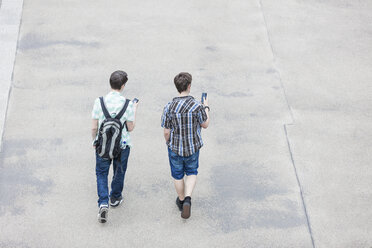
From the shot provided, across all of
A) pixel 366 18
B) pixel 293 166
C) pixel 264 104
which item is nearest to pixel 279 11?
pixel 366 18

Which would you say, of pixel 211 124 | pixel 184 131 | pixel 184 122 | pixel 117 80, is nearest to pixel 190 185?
pixel 184 131

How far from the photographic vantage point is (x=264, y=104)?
724 cm

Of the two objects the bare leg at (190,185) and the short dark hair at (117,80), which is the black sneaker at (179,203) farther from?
the short dark hair at (117,80)

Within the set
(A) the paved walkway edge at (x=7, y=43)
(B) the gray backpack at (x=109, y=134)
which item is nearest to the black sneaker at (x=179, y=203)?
(B) the gray backpack at (x=109, y=134)

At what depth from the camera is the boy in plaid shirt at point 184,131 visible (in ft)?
15.9

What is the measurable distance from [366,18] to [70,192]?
23.9 feet

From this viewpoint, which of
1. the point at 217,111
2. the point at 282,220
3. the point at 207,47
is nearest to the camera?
the point at 282,220

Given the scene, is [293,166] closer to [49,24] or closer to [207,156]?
[207,156]

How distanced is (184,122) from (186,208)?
3.42 feet

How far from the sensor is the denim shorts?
16.9 ft

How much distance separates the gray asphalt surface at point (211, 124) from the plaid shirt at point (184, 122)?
959mm

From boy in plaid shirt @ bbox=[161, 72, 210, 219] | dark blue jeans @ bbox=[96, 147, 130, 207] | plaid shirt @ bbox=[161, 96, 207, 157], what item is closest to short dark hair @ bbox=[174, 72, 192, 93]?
boy in plaid shirt @ bbox=[161, 72, 210, 219]

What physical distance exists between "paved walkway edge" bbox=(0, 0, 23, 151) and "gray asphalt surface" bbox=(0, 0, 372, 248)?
0.06 meters

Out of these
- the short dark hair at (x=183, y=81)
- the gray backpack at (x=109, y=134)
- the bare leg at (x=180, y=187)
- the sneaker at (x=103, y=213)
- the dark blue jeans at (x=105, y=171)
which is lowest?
the sneaker at (x=103, y=213)
